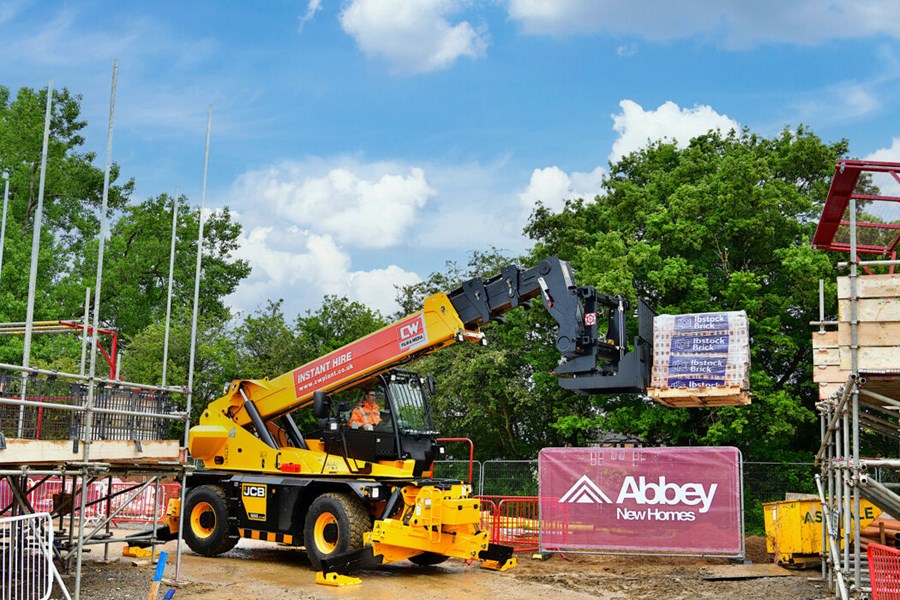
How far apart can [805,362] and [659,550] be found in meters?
11.9

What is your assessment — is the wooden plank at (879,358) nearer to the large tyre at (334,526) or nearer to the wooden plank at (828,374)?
the wooden plank at (828,374)

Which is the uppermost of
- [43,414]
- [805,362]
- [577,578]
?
[805,362]

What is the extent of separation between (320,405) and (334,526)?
2051 millimetres

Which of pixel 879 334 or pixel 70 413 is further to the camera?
pixel 70 413

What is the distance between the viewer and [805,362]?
1045 inches

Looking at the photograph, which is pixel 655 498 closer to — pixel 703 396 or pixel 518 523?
pixel 703 396

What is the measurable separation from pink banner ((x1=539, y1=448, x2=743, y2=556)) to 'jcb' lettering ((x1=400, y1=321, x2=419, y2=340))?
4613 mm

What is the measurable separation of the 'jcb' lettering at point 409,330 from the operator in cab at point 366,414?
58.8 inches

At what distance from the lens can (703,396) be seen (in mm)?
16703

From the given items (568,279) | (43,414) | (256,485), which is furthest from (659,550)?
(43,414)

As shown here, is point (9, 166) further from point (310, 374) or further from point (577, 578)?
point (577, 578)

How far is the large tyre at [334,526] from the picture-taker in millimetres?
14336

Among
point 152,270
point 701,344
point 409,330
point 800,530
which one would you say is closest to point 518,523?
point 701,344

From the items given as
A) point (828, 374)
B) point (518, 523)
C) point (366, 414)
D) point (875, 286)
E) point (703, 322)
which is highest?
point (703, 322)
